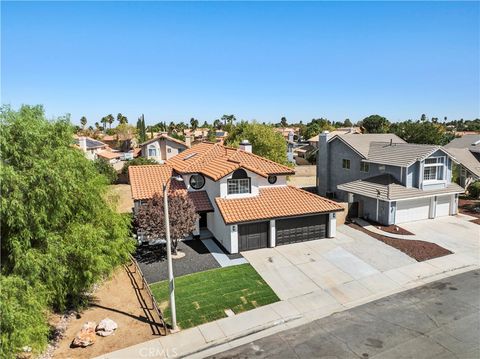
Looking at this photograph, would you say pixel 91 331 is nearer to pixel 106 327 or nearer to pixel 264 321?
pixel 106 327

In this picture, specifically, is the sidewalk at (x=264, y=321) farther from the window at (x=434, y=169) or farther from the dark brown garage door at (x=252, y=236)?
the window at (x=434, y=169)

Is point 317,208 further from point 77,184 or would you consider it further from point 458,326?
point 77,184

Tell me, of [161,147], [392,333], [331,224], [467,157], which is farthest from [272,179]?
[161,147]

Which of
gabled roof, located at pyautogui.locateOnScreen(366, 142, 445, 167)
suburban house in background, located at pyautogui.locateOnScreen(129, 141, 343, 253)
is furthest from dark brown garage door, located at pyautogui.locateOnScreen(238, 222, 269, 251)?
gabled roof, located at pyautogui.locateOnScreen(366, 142, 445, 167)

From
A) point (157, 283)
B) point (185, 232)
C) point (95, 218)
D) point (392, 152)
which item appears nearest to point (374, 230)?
point (392, 152)

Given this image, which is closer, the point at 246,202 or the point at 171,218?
the point at 171,218
